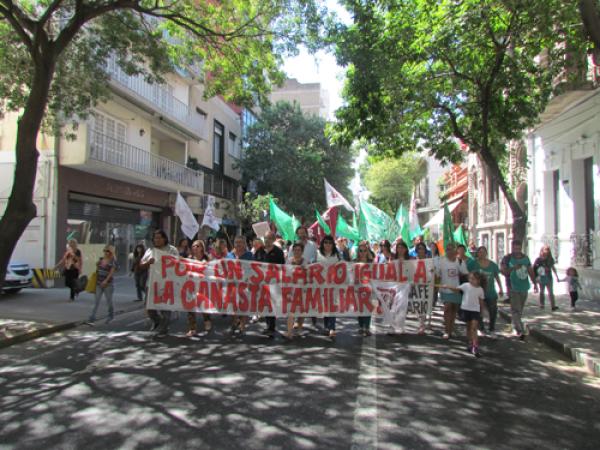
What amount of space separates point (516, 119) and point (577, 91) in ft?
5.43

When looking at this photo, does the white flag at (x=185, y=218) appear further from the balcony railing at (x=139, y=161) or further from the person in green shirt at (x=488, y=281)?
the person in green shirt at (x=488, y=281)

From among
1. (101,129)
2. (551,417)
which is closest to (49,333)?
(551,417)

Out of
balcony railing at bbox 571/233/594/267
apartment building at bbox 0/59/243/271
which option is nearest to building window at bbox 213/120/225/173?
apartment building at bbox 0/59/243/271

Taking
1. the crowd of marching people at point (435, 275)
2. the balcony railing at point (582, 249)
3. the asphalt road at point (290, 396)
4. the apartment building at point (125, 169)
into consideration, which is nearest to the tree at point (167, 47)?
the apartment building at point (125, 169)

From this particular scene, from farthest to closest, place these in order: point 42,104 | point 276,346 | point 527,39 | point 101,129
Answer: point 101,129
point 527,39
point 42,104
point 276,346

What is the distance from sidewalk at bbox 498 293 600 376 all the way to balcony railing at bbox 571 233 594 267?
1237 millimetres

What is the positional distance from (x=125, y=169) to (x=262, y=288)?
10.9m

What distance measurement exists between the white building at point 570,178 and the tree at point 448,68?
4.26ft

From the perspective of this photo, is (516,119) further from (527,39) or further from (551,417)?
(551,417)

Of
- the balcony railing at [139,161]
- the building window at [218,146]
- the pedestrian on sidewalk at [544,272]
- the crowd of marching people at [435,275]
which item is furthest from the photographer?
the building window at [218,146]

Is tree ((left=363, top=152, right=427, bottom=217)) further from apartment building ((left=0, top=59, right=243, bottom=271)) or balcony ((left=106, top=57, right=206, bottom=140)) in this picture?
balcony ((left=106, top=57, right=206, bottom=140))

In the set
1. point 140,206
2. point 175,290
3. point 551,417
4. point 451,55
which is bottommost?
point 551,417

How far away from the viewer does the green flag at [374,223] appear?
15812mm

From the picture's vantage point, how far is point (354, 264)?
27.7 feet
